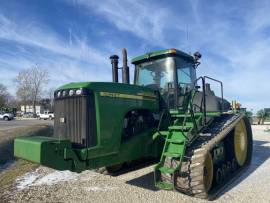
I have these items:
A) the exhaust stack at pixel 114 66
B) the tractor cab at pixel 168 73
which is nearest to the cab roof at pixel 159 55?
the tractor cab at pixel 168 73

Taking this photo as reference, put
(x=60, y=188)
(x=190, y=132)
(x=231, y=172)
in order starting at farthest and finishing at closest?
(x=231, y=172) → (x=60, y=188) → (x=190, y=132)

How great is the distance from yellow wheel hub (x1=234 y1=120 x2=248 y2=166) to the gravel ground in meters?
0.40

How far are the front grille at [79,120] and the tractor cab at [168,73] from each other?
2.15m

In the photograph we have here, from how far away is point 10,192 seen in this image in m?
6.16

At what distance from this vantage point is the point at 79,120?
5289 millimetres

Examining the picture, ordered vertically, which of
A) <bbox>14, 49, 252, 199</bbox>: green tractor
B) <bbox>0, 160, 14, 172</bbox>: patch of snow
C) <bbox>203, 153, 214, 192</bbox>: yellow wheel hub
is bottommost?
<bbox>0, 160, 14, 172</bbox>: patch of snow

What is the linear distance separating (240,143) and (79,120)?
4.75 m

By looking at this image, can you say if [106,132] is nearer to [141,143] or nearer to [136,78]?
[141,143]

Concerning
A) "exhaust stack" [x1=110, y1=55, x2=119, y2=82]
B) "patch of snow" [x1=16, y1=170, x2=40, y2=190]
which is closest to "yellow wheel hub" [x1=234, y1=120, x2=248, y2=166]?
"exhaust stack" [x1=110, y1=55, x2=119, y2=82]

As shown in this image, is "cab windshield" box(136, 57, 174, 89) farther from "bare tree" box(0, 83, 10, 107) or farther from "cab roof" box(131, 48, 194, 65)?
"bare tree" box(0, 83, 10, 107)

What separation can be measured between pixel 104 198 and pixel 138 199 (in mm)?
631

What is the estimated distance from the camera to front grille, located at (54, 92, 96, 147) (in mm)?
5195

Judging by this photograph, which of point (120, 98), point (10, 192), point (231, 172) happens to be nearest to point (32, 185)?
point (10, 192)

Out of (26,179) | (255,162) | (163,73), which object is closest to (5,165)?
(26,179)
